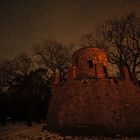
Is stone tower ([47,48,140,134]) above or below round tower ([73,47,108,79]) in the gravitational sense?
below

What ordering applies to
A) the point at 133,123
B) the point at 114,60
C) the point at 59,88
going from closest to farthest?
the point at 133,123 < the point at 59,88 < the point at 114,60

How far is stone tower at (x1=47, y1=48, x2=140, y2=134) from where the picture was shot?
1436 cm

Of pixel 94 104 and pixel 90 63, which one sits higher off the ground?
pixel 90 63

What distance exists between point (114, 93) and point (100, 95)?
1.51m

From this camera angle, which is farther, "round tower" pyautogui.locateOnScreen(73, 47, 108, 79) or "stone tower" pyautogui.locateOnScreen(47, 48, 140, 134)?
"round tower" pyautogui.locateOnScreen(73, 47, 108, 79)

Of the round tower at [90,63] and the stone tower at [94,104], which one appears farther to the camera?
the round tower at [90,63]

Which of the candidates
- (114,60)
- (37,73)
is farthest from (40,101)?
(114,60)

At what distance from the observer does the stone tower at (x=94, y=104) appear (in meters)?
14.4

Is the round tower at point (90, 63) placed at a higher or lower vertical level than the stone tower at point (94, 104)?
higher

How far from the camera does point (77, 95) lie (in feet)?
53.3

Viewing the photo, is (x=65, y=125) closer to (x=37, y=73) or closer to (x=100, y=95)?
(x=100, y=95)

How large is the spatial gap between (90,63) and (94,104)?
5852 mm

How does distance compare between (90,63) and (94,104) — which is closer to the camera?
(94,104)

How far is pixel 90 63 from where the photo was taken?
63.3 feet
